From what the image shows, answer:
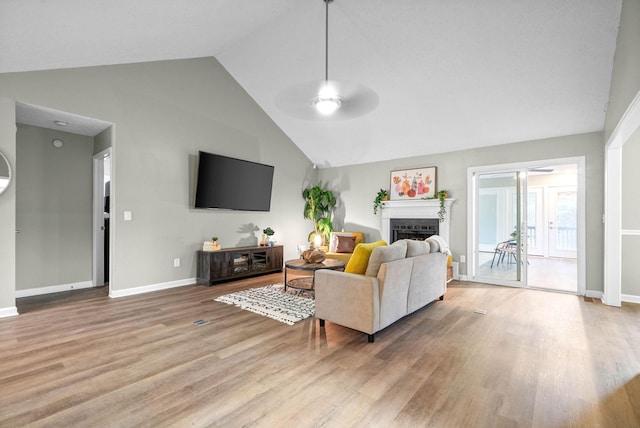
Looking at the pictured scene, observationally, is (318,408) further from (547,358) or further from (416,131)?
(416,131)

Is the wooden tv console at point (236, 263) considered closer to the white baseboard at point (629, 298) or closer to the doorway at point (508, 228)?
the doorway at point (508, 228)

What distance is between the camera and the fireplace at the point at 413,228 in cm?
591

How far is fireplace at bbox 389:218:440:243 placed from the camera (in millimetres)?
5910

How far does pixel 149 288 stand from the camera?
4531 mm

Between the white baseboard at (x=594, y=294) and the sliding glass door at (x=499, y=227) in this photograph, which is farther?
the sliding glass door at (x=499, y=227)

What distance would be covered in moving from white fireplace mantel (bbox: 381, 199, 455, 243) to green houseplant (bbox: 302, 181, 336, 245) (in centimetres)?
123

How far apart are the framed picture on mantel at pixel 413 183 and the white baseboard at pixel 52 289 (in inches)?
214

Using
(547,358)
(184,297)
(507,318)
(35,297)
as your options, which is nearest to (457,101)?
(507,318)

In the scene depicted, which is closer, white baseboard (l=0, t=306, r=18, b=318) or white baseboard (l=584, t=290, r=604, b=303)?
white baseboard (l=0, t=306, r=18, b=318)

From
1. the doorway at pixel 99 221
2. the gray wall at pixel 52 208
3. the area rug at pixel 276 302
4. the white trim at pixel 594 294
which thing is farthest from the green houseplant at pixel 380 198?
the gray wall at pixel 52 208

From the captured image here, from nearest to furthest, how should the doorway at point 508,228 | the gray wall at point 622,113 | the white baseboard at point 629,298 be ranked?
the gray wall at point 622,113
the white baseboard at point 629,298
the doorway at point 508,228

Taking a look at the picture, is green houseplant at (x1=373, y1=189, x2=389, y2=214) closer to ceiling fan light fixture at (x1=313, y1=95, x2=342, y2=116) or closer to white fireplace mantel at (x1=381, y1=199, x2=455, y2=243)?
white fireplace mantel at (x1=381, y1=199, x2=455, y2=243)

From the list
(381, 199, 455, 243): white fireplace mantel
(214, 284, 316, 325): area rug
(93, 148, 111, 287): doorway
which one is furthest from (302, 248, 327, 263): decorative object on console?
(93, 148, 111, 287): doorway

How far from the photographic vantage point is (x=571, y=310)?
12.4 ft
